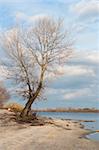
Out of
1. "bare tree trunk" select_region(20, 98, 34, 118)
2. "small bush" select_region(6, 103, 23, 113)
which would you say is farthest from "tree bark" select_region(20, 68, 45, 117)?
"small bush" select_region(6, 103, 23, 113)

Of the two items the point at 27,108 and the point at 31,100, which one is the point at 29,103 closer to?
the point at 31,100

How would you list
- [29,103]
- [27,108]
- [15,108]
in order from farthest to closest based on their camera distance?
[15,108] → [27,108] → [29,103]

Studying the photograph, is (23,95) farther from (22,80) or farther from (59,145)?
(59,145)

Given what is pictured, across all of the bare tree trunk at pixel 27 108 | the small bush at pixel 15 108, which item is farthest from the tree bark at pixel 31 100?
the small bush at pixel 15 108

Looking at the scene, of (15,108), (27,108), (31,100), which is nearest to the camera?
(31,100)

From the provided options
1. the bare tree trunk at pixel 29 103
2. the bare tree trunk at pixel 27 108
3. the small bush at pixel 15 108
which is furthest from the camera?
the small bush at pixel 15 108

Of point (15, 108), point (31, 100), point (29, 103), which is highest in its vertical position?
point (15, 108)

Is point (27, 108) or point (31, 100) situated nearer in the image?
point (31, 100)

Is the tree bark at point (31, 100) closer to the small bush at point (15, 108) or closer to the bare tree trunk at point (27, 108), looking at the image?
the bare tree trunk at point (27, 108)

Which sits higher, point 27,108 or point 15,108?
point 15,108

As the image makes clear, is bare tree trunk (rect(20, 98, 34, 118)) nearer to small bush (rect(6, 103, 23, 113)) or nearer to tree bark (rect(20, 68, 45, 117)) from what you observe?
tree bark (rect(20, 68, 45, 117))

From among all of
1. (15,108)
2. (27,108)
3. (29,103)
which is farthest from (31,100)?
(15,108)


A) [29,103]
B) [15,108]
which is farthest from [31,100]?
[15,108]

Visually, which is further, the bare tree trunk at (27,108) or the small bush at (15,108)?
the small bush at (15,108)
